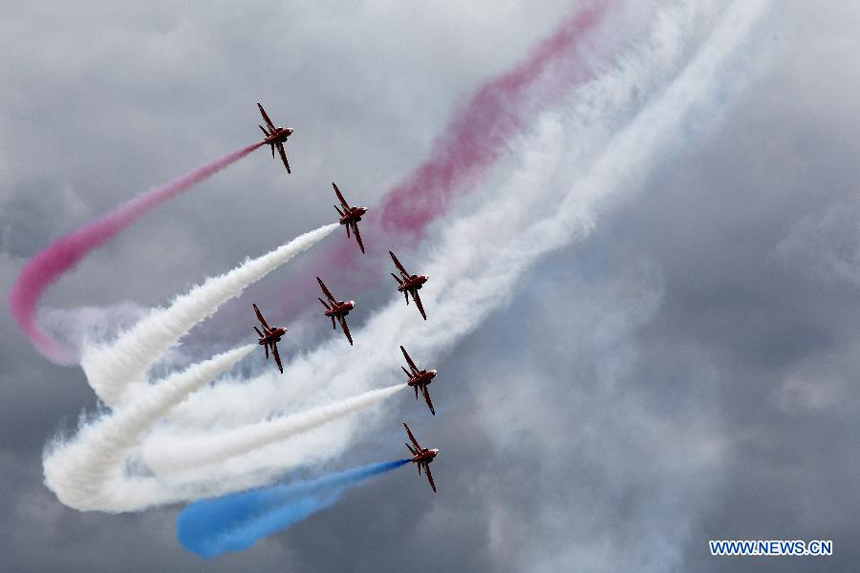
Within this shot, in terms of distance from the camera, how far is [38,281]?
15175 cm

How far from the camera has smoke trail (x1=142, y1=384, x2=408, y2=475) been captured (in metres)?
154

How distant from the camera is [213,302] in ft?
495

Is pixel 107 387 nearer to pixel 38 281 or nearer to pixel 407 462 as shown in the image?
pixel 38 281

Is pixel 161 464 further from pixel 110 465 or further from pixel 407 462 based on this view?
pixel 407 462

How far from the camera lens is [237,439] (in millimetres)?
154625

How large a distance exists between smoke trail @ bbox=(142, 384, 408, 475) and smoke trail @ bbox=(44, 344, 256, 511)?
241 cm

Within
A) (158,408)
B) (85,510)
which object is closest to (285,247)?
(158,408)

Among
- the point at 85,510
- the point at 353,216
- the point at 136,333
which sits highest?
the point at 353,216

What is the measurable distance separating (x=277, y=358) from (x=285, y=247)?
9.21m

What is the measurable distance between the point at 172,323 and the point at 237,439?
11128mm

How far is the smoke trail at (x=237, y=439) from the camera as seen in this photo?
154 meters

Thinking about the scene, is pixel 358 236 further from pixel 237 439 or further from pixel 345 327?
pixel 237 439

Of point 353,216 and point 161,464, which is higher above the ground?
point 353,216

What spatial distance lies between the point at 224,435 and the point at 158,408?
6869 mm
